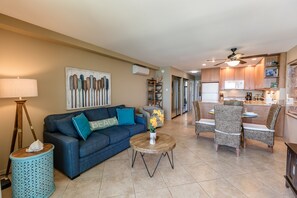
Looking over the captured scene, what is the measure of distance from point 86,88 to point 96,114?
27.6 inches

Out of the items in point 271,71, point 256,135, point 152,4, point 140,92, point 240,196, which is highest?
point 152,4

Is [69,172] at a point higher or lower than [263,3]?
lower

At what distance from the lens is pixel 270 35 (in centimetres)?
282

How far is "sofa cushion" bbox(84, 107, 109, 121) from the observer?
10.4ft

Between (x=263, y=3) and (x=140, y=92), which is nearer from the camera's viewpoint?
(x=263, y=3)

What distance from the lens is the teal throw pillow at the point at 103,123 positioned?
3053mm

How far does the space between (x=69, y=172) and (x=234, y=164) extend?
9.13 feet

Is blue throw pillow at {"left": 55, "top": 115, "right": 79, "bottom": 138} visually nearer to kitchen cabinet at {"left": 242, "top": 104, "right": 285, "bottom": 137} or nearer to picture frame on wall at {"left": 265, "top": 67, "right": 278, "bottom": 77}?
kitchen cabinet at {"left": 242, "top": 104, "right": 285, "bottom": 137}

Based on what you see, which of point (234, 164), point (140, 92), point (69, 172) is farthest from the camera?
point (140, 92)

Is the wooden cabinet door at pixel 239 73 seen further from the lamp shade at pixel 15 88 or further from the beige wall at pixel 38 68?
the lamp shade at pixel 15 88

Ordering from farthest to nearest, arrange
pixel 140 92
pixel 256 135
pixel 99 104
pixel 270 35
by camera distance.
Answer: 1. pixel 140 92
2. pixel 99 104
3. pixel 256 135
4. pixel 270 35

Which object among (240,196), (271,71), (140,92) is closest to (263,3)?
(240,196)

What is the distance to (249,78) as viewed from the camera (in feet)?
19.0

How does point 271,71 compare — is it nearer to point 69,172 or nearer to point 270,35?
point 270,35
